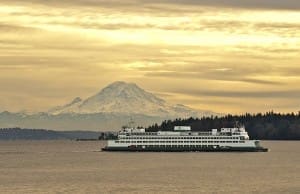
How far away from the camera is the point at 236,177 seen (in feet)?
404

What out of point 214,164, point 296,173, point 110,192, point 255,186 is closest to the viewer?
point 110,192

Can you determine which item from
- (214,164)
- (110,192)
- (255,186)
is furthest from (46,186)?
(214,164)

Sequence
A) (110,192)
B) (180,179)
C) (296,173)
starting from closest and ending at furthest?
(110,192) < (180,179) < (296,173)

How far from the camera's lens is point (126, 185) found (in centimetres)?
10988

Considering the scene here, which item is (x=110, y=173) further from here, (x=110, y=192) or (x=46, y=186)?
(x=110, y=192)

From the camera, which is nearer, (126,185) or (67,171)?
(126,185)

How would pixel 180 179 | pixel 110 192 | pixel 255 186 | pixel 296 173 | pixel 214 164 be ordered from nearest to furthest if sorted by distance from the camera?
pixel 110 192 → pixel 255 186 → pixel 180 179 → pixel 296 173 → pixel 214 164

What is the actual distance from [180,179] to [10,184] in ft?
79.8

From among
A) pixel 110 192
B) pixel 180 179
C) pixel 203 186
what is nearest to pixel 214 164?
pixel 180 179

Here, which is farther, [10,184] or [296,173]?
[296,173]

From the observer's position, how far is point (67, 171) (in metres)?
139

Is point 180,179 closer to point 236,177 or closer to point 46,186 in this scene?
point 236,177

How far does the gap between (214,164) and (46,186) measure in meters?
58.2

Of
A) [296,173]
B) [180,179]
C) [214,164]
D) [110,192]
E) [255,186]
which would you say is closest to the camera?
[110,192]
